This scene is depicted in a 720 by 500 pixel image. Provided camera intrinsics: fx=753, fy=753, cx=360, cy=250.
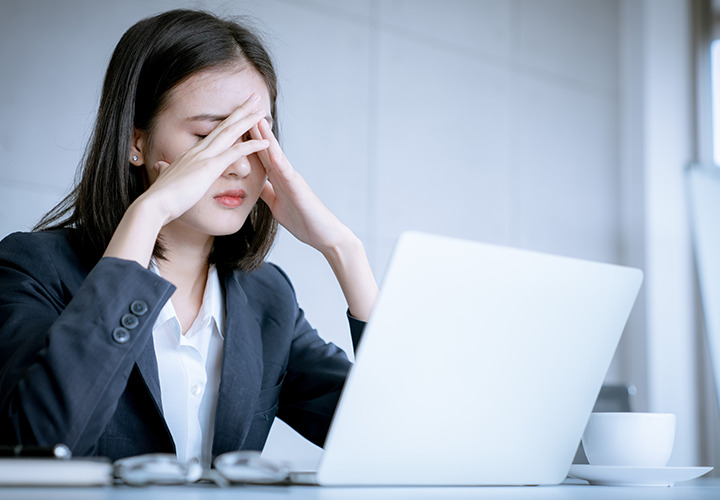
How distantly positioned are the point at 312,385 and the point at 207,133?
0.54 meters

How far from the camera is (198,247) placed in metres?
1.52

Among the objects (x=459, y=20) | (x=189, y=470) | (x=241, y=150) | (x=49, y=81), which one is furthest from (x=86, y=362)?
(x=459, y=20)

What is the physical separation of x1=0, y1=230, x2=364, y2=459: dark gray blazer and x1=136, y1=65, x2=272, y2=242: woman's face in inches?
6.0

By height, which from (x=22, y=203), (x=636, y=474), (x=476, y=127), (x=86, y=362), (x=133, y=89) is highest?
(x=476, y=127)

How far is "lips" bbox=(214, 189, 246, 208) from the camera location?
142 centimetres

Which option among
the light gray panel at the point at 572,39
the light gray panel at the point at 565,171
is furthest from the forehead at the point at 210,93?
the light gray panel at the point at 572,39

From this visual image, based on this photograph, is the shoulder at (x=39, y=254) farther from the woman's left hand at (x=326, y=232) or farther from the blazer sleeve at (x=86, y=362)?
the woman's left hand at (x=326, y=232)

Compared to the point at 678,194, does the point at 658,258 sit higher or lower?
lower

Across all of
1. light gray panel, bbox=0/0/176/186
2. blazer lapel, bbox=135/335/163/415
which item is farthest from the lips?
light gray panel, bbox=0/0/176/186

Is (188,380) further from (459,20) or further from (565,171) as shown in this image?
(565,171)

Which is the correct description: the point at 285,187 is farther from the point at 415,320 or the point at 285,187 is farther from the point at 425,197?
the point at 425,197

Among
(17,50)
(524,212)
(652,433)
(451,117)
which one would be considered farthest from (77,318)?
(524,212)

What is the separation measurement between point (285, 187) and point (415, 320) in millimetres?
771

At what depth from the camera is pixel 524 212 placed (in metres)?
3.50
